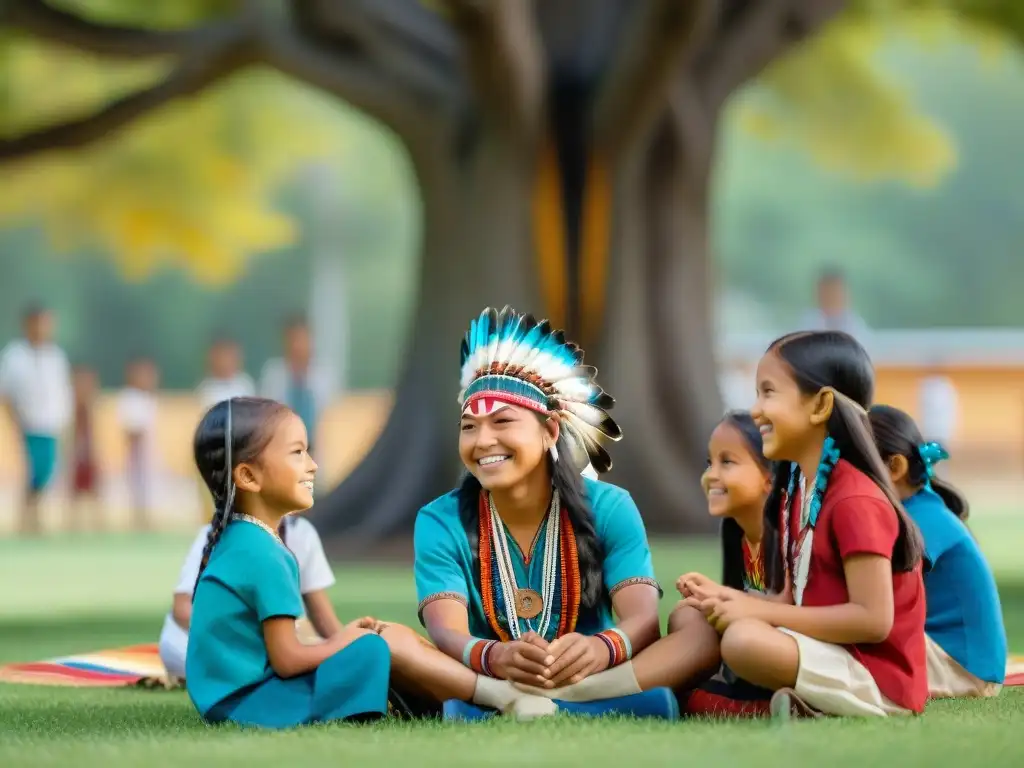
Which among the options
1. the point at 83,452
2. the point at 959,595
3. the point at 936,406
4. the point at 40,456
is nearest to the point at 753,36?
the point at 40,456

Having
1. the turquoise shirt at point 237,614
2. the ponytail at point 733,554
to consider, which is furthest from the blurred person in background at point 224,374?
the turquoise shirt at point 237,614

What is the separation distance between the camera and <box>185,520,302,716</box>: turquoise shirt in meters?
4.21

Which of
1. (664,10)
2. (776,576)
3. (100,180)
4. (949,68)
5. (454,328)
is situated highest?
(949,68)

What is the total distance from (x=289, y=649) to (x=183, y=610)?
3.59 ft

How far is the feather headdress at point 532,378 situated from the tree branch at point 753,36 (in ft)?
25.4

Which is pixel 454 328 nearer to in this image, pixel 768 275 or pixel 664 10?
pixel 664 10

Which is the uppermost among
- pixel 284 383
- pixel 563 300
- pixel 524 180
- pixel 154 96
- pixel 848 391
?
pixel 154 96

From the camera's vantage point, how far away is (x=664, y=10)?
9414 mm

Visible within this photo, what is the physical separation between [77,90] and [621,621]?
643 inches

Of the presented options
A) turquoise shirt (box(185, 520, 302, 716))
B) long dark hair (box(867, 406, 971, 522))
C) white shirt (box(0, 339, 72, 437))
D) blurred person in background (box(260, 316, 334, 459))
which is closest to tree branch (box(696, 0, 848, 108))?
blurred person in background (box(260, 316, 334, 459))

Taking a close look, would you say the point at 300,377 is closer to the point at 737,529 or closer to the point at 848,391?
the point at 737,529

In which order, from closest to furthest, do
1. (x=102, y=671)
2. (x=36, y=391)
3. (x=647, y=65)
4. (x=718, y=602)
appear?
(x=718, y=602) → (x=102, y=671) → (x=647, y=65) → (x=36, y=391)

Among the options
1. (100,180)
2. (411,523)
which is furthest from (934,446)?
(100,180)

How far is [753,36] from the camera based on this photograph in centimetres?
1196
